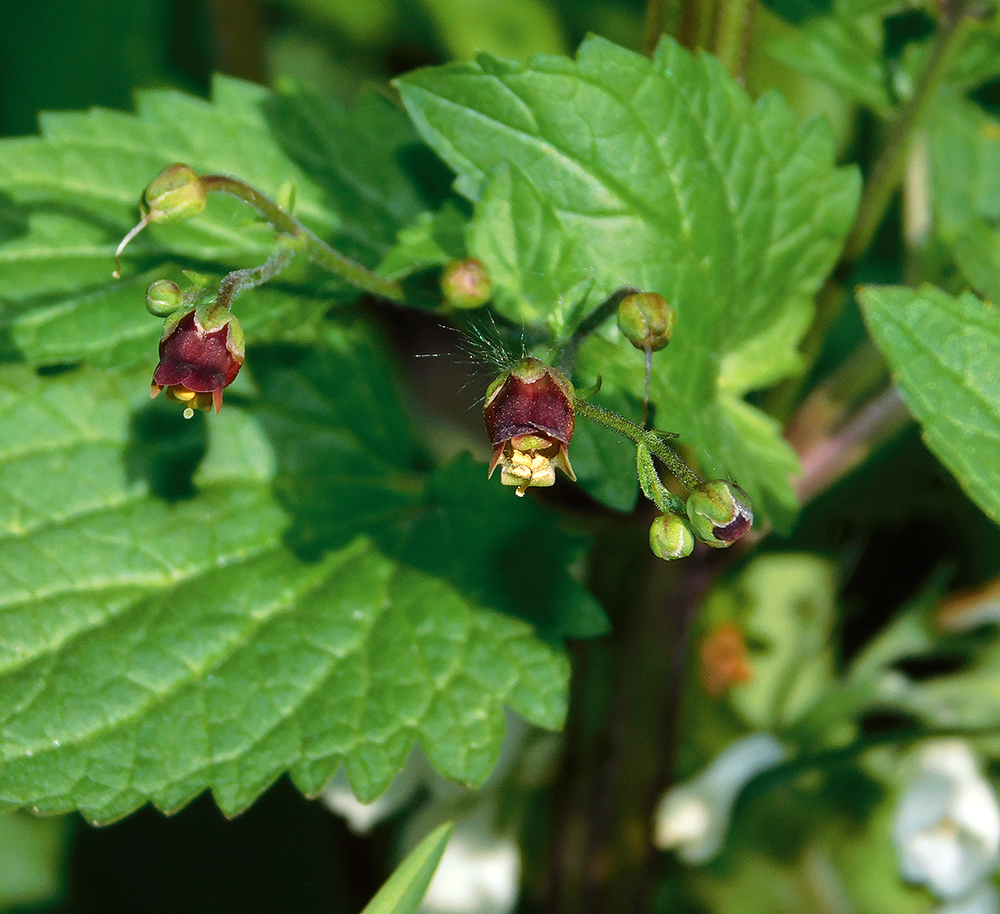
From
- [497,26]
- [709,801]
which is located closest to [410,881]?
[709,801]

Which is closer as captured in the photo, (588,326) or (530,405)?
(530,405)

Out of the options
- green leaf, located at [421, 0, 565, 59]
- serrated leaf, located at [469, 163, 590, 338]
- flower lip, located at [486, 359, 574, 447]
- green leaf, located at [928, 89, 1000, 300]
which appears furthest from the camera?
green leaf, located at [421, 0, 565, 59]

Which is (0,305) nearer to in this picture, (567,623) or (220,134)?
(220,134)

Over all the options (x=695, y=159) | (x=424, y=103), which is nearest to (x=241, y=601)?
(x=424, y=103)

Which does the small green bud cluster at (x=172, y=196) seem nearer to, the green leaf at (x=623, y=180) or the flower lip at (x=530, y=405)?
the green leaf at (x=623, y=180)

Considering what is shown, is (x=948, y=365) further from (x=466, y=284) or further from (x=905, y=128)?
(x=905, y=128)

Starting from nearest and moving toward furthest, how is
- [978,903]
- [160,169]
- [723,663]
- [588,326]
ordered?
[588,326]
[160,169]
[978,903]
[723,663]

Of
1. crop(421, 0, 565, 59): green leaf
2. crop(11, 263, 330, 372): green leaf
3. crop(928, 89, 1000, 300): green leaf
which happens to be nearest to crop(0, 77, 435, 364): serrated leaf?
crop(11, 263, 330, 372): green leaf

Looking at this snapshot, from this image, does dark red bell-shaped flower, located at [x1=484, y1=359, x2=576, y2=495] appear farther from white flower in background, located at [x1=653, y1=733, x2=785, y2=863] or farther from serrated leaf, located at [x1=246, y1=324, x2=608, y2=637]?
white flower in background, located at [x1=653, y1=733, x2=785, y2=863]
